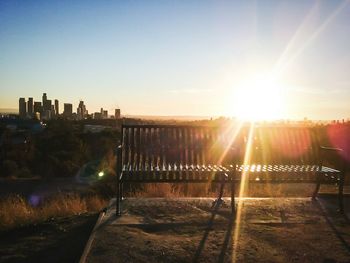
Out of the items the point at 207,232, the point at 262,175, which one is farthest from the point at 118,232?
the point at 262,175

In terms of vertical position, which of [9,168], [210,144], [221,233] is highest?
[210,144]

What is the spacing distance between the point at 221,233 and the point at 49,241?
2.15m

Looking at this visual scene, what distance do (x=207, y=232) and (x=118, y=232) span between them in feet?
3.66

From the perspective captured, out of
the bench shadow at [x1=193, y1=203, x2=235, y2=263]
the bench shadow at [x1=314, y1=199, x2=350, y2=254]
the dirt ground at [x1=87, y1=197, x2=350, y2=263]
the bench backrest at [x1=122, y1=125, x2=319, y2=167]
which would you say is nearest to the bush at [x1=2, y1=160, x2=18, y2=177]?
the bench backrest at [x1=122, y1=125, x2=319, y2=167]

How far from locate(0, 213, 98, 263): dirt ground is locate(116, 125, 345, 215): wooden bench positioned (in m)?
0.72

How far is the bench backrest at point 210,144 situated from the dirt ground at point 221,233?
71 cm

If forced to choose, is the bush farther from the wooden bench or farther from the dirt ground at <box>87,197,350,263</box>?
the dirt ground at <box>87,197,350,263</box>

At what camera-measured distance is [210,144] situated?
737cm

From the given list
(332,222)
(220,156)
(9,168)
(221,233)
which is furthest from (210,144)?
(9,168)

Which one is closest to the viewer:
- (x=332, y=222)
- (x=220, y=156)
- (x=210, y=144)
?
(x=332, y=222)

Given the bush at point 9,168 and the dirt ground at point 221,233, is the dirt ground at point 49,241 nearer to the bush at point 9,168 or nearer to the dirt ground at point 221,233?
the dirt ground at point 221,233

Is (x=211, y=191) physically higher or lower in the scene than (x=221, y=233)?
lower

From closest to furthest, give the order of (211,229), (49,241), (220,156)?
(49,241), (211,229), (220,156)

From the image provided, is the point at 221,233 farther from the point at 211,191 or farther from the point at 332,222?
the point at 211,191
